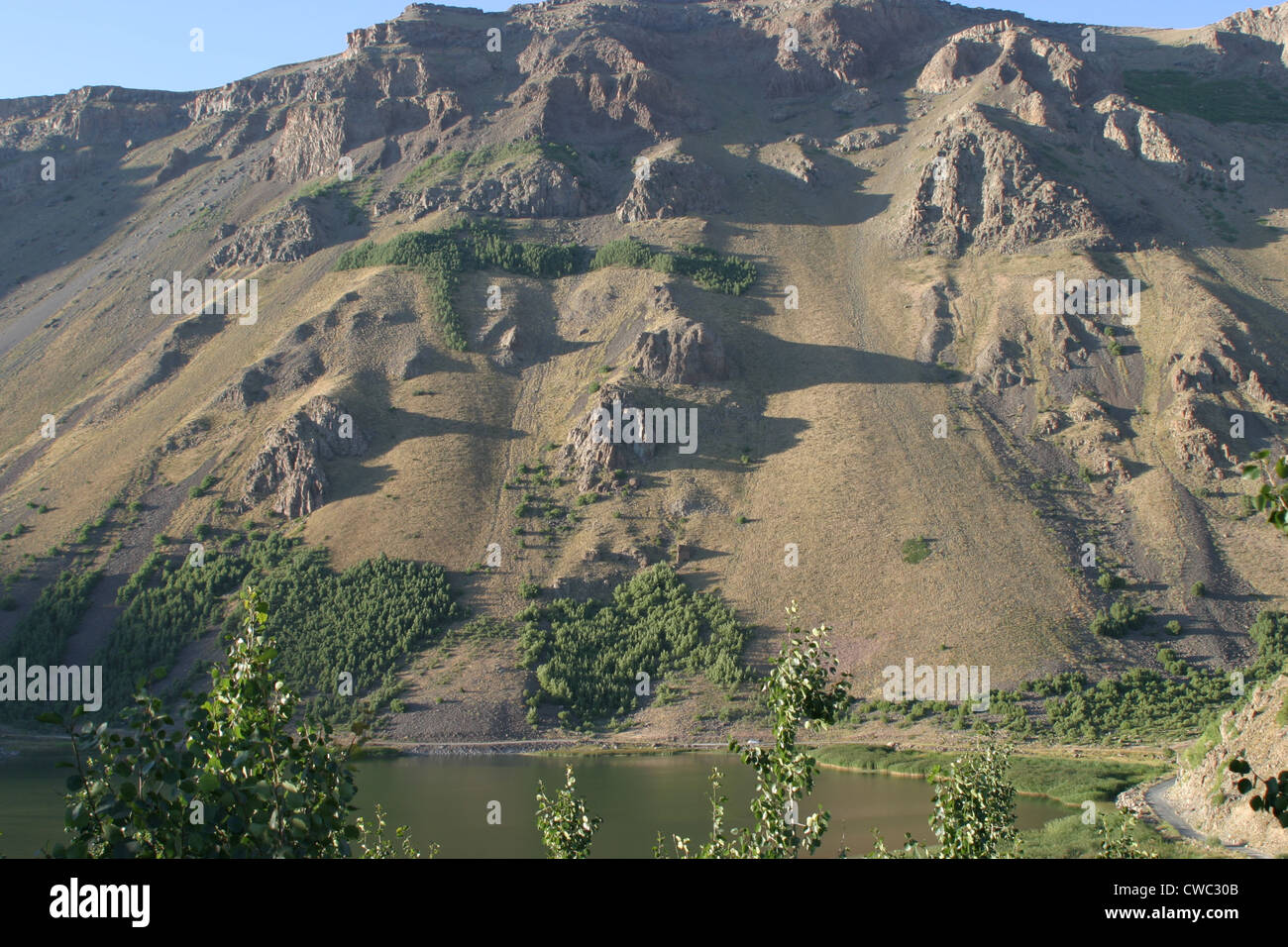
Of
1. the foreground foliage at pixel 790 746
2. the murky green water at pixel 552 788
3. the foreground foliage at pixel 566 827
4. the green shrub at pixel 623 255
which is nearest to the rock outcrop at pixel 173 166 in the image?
the green shrub at pixel 623 255

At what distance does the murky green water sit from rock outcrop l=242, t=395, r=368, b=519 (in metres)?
28.3

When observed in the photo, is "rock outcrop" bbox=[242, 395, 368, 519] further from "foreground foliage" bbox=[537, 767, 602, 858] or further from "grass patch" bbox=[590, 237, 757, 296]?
"foreground foliage" bbox=[537, 767, 602, 858]

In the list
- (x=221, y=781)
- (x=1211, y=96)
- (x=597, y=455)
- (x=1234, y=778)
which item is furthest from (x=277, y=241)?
(x=1211, y=96)

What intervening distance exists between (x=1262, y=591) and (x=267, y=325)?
314 ft

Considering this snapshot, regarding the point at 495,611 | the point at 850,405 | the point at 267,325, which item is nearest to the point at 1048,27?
the point at 850,405

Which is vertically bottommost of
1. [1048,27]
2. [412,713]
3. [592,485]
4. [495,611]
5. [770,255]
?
[412,713]

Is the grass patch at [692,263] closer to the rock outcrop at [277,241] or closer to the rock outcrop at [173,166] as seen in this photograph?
the rock outcrop at [277,241]

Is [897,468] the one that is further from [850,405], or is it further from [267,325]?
[267,325]

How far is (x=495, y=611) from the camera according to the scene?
226 ft

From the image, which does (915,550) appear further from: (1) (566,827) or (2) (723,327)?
(1) (566,827)

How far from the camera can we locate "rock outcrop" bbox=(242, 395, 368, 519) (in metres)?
79.3

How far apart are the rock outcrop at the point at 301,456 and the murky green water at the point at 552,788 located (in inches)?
1114

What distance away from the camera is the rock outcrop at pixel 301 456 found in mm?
79312

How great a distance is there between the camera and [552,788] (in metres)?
44.2
